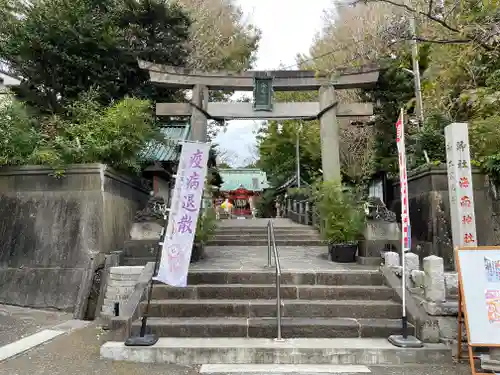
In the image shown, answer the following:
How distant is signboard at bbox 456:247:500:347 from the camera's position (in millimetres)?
4285

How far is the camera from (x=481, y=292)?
14.6ft

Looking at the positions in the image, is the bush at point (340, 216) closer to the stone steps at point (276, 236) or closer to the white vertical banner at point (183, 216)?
the stone steps at point (276, 236)

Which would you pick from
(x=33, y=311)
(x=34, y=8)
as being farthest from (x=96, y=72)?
(x=33, y=311)

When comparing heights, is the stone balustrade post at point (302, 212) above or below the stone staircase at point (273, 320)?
above

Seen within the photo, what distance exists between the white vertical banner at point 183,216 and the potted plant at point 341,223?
142 inches

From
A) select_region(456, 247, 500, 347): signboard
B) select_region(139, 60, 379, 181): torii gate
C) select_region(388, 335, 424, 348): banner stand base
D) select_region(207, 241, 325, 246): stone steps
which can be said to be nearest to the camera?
select_region(456, 247, 500, 347): signboard

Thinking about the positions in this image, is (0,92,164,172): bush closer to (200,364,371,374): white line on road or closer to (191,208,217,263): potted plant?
(191,208,217,263): potted plant

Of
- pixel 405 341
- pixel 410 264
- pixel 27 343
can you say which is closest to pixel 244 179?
pixel 410 264

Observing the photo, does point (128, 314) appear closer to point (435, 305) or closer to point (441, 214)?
point (435, 305)

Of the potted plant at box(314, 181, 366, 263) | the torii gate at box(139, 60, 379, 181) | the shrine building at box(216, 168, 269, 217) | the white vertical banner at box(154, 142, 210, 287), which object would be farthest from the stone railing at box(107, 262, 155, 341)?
the shrine building at box(216, 168, 269, 217)

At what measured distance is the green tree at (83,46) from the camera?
41.1ft

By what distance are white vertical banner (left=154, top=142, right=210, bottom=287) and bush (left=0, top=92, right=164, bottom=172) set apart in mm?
4129

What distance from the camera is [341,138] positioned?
22125 millimetres

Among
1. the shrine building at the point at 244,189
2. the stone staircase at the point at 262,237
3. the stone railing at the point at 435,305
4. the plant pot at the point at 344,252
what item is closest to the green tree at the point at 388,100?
the stone staircase at the point at 262,237
